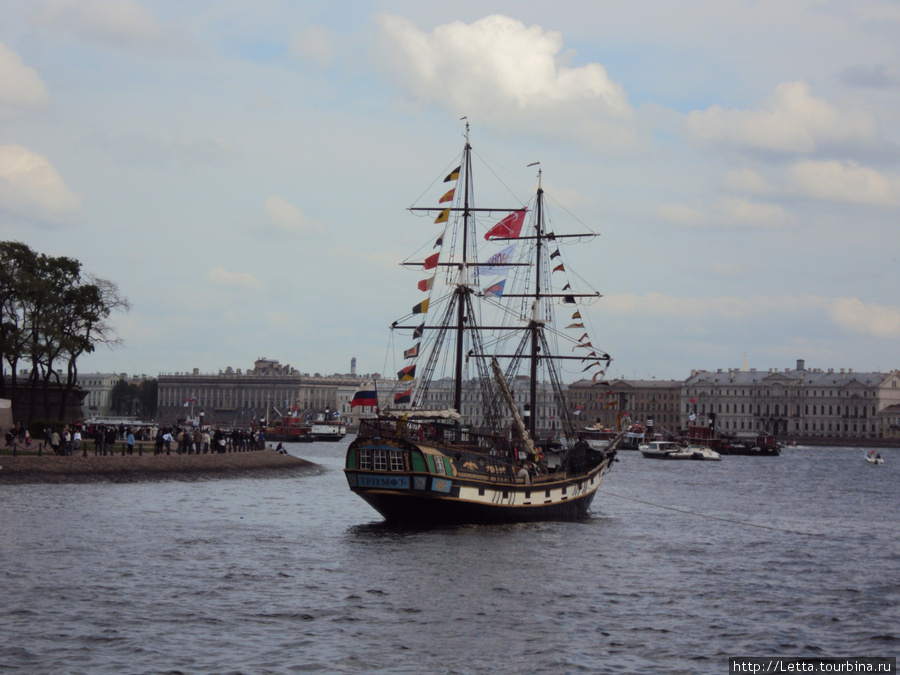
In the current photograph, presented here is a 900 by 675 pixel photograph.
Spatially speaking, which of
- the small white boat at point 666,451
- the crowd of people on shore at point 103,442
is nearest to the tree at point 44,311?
the crowd of people on shore at point 103,442

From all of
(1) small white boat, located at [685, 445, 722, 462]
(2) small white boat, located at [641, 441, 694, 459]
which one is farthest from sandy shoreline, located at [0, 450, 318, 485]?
(1) small white boat, located at [685, 445, 722, 462]

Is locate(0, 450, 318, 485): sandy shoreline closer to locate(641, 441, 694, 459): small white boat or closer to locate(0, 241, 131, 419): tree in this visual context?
locate(0, 241, 131, 419): tree

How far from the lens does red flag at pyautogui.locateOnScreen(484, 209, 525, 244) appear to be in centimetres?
5291

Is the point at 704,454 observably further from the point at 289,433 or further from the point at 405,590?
the point at 405,590

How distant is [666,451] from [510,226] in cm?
9548

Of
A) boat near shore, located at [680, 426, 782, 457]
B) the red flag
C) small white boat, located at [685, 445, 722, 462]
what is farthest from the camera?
boat near shore, located at [680, 426, 782, 457]

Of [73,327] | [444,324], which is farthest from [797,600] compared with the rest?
[73,327]

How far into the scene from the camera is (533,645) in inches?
931

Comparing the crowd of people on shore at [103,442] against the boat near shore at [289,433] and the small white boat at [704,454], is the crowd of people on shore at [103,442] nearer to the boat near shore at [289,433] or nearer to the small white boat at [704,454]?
the small white boat at [704,454]

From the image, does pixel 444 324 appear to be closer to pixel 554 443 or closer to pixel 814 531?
pixel 554 443

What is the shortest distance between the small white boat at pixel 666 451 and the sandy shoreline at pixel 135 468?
243 ft

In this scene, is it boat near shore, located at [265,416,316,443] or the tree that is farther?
boat near shore, located at [265,416,316,443]

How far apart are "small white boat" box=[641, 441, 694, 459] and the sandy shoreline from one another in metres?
74.1

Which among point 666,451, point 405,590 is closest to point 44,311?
point 405,590
